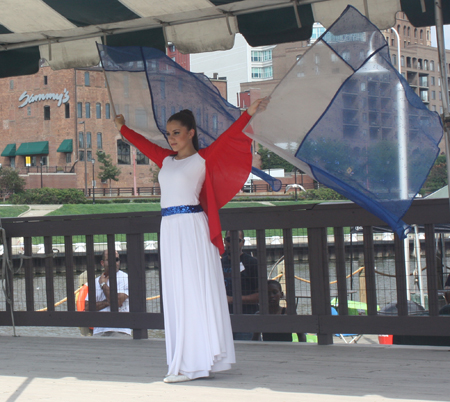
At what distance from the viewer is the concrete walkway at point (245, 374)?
3102 mm

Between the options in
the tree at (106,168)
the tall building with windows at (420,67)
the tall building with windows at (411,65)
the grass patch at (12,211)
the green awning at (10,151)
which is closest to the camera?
the grass patch at (12,211)

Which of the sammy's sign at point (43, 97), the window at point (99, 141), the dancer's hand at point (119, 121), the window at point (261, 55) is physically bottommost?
the dancer's hand at point (119, 121)

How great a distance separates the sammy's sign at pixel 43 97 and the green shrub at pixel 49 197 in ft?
59.3

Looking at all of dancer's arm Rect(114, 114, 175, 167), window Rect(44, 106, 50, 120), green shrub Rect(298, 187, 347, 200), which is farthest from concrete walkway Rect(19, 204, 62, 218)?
dancer's arm Rect(114, 114, 175, 167)

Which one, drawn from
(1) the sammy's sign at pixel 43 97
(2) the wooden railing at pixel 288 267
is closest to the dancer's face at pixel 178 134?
(2) the wooden railing at pixel 288 267

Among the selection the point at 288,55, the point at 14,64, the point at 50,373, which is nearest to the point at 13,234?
the point at 14,64

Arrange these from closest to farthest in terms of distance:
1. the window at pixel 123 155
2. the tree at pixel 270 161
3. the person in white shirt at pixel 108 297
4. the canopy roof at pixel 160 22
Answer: the canopy roof at pixel 160 22 → the person in white shirt at pixel 108 297 → the window at pixel 123 155 → the tree at pixel 270 161

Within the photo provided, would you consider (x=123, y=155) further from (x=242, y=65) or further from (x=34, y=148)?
(x=242, y=65)

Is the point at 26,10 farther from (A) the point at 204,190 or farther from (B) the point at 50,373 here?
(B) the point at 50,373

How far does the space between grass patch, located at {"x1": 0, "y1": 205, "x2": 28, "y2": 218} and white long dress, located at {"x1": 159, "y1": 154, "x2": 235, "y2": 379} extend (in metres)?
41.6

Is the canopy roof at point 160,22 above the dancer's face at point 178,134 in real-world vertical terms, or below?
above

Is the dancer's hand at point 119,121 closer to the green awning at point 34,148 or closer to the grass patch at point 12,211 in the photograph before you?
the grass patch at point 12,211

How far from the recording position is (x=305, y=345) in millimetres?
4449

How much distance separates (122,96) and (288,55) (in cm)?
9963
